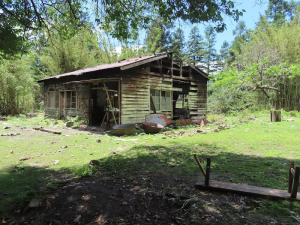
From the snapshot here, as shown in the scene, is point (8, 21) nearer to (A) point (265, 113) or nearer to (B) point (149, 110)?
(B) point (149, 110)

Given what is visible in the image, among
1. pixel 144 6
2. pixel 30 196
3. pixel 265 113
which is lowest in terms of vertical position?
pixel 30 196

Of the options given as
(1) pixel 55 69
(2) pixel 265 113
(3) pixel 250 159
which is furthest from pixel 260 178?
(1) pixel 55 69

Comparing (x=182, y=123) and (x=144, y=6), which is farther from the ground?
(x=144, y=6)

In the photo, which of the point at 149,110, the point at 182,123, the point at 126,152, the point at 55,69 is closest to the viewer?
the point at 126,152

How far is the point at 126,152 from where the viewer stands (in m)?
6.26

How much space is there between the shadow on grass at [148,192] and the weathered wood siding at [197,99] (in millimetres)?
10248

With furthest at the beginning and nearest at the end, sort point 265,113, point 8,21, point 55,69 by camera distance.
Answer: point 55,69 < point 265,113 < point 8,21

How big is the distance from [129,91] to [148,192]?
8427 millimetres

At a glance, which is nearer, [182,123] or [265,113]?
[182,123]

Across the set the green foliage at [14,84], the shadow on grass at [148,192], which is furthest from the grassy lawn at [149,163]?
the green foliage at [14,84]

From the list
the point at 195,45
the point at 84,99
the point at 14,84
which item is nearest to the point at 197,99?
the point at 84,99

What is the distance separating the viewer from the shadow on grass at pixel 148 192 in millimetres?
2703

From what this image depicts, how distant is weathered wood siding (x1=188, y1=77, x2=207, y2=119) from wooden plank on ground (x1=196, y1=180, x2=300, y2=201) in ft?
39.9

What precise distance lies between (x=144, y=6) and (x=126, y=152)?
423 centimetres
